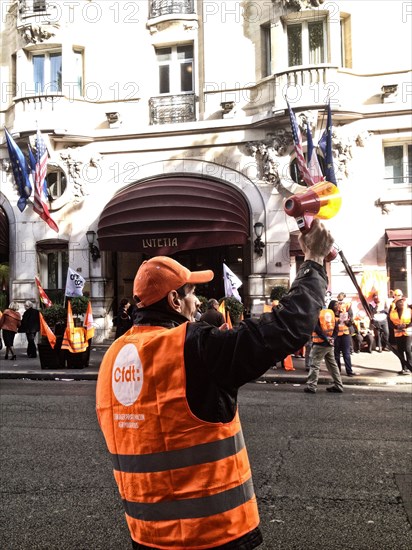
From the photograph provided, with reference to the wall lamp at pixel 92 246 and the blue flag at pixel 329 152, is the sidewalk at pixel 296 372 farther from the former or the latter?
the blue flag at pixel 329 152

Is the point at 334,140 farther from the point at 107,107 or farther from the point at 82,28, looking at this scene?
the point at 82,28

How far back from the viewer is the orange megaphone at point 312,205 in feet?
6.68

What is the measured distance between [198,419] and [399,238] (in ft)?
48.0

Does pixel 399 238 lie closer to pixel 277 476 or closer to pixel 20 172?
pixel 20 172

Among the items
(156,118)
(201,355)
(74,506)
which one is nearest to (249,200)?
(156,118)

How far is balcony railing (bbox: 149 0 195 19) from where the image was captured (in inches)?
694

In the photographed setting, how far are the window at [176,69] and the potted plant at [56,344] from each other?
28.2 ft

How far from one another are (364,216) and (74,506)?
529 inches

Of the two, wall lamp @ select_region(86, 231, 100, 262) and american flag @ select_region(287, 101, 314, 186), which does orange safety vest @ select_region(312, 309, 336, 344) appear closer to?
american flag @ select_region(287, 101, 314, 186)

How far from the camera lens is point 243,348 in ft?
6.13

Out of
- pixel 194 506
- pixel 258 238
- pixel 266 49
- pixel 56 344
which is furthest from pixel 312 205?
pixel 266 49

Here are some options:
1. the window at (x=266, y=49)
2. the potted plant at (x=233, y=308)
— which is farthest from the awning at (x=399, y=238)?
the window at (x=266, y=49)

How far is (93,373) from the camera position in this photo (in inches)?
483

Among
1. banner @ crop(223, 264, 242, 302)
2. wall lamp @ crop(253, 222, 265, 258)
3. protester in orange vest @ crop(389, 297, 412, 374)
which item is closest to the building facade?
wall lamp @ crop(253, 222, 265, 258)
